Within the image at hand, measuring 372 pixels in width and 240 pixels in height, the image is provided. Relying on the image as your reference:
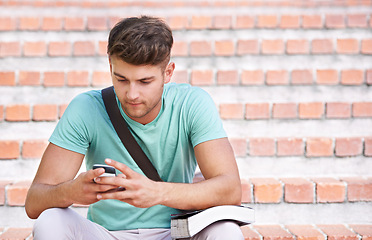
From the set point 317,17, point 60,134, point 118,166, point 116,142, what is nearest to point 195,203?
point 118,166

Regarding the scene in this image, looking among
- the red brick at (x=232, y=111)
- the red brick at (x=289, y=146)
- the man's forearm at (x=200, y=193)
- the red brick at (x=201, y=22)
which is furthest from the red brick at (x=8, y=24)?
the man's forearm at (x=200, y=193)

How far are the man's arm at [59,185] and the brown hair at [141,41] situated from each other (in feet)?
1.45

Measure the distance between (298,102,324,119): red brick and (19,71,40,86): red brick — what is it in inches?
69.7

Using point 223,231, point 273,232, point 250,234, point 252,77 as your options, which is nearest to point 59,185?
point 223,231

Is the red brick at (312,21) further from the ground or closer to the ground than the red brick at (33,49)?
further from the ground

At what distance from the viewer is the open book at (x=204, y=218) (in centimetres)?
149

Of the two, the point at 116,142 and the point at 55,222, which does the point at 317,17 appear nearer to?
the point at 116,142

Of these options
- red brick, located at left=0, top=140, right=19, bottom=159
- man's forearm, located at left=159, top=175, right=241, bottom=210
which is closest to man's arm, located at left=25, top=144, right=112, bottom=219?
man's forearm, located at left=159, top=175, right=241, bottom=210

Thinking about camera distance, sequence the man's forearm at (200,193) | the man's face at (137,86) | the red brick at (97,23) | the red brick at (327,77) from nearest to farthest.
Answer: the man's forearm at (200,193) < the man's face at (137,86) < the red brick at (327,77) < the red brick at (97,23)

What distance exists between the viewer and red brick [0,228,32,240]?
7.29ft

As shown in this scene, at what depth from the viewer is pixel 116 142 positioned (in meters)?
1.82

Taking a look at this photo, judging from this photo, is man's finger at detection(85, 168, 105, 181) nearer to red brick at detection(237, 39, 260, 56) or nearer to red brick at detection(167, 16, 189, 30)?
red brick at detection(237, 39, 260, 56)

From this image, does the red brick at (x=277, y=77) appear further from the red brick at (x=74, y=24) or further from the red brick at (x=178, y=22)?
the red brick at (x=74, y=24)

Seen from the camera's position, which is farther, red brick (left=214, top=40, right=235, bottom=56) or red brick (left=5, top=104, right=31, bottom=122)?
red brick (left=214, top=40, right=235, bottom=56)
